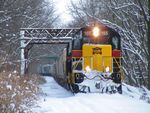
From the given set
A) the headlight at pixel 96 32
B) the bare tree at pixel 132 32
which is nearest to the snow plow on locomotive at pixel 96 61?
the headlight at pixel 96 32

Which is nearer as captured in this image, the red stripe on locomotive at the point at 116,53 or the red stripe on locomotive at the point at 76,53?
the red stripe on locomotive at the point at 76,53

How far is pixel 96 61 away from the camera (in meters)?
21.5

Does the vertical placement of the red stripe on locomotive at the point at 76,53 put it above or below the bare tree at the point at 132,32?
below

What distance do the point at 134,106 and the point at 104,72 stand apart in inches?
280

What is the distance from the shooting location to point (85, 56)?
70.2 feet

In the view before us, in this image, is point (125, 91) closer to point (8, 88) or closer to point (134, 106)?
point (134, 106)

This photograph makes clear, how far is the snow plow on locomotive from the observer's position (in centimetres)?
2091

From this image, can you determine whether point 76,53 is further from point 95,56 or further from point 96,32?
point 96,32

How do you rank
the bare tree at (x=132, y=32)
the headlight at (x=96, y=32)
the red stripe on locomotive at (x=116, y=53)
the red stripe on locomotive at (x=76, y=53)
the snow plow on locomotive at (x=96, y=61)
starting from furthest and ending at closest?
1. the bare tree at (x=132, y=32)
2. the headlight at (x=96, y=32)
3. the red stripe on locomotive at (x=116, y=53)
4. the red stripe on locomotive at (x=76, y=53)
5. the snow plow on locomotive at (x=96, y=61)

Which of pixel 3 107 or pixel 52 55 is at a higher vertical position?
pixel 52 55

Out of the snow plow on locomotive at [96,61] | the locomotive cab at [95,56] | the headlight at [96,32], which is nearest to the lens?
the snow plow on locomotive at [96,61]

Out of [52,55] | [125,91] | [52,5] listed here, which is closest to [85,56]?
[125,91]

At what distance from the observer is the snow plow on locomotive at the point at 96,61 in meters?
20.9

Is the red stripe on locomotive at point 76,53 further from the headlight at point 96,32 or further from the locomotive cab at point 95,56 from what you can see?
the headlight at point 96,32
